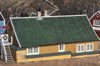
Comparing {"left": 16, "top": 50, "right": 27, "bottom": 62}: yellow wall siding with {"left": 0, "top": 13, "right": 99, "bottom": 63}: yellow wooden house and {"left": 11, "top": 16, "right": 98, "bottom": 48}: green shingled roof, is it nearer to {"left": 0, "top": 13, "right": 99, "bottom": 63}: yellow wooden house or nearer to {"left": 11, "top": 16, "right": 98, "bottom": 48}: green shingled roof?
{"left": 0, "top": 13, "right": 99, "bottom": 63}: yellow wooden house

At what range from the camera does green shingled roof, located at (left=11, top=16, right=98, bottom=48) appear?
33.4 metres

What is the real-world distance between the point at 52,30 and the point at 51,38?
165 centimetres

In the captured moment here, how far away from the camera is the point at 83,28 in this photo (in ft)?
123

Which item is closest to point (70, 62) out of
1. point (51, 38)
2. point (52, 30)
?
point (51, 38)

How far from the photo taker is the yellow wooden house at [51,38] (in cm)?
3269

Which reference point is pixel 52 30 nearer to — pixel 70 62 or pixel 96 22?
pixel 70 62

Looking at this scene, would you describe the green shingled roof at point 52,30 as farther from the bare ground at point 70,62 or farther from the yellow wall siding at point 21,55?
the bare ground at point 70,62

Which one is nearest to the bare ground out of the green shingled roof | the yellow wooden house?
the yellow wooden house

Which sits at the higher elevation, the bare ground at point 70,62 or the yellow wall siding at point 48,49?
the yellow wall siding at point 48,49

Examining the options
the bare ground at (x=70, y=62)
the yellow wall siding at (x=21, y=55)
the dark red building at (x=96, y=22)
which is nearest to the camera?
the bare ground at (x=70, y=62)

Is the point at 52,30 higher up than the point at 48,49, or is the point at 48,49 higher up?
the point at 52,30

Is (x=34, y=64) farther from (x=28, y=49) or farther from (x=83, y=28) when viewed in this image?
(x=83, y=28)

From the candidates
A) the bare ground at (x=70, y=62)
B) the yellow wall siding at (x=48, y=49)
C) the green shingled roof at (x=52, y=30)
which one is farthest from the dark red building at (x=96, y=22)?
the yellow wall siding at (x=48, y=49)

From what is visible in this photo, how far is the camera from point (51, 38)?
113ft
